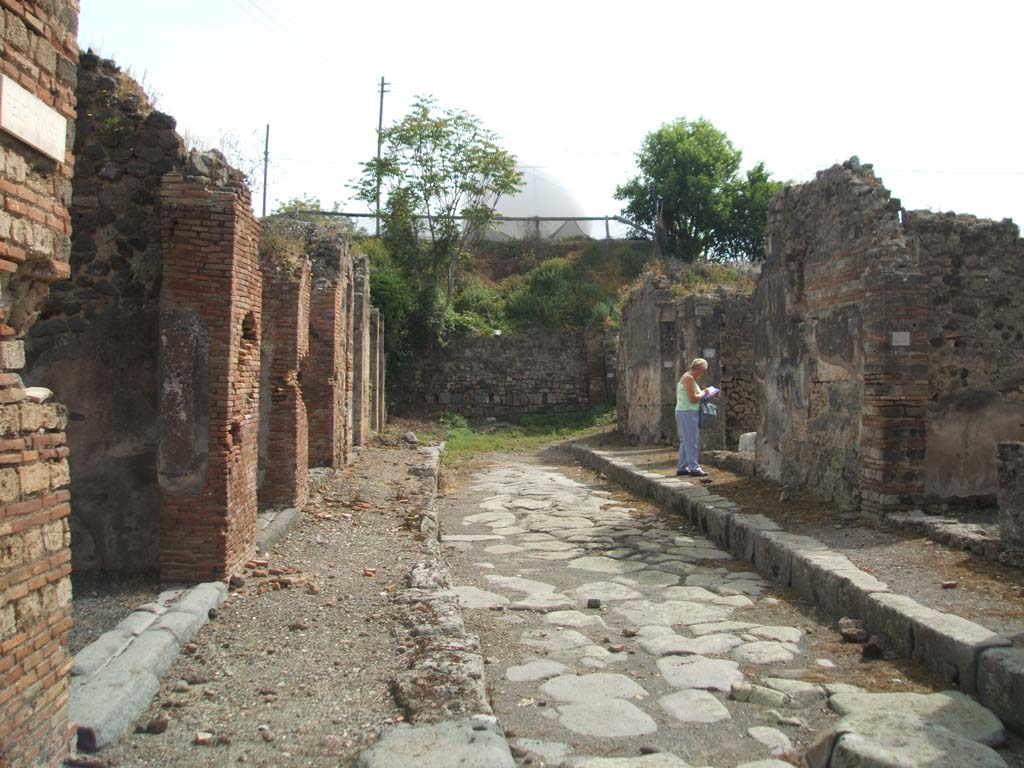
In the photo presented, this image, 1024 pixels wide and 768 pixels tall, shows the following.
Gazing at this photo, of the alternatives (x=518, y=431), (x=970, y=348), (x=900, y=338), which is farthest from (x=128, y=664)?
(x=518, y=431)

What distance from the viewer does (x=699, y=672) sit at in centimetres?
462

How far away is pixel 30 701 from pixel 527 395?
23957mm

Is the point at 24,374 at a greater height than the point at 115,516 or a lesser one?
greater

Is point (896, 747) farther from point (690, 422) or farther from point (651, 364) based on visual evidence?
point (651, 364)

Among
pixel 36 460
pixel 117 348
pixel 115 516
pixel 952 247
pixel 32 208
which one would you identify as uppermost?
pixel 952 247

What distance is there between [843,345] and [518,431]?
15.6 meters

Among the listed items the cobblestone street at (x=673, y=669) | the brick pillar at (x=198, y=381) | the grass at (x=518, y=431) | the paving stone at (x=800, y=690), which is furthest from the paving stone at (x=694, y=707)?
the grass at (x=518, y=431)

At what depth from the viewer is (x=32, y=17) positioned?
3.03 m

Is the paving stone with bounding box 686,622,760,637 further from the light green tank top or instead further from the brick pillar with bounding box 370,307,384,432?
the brick pillar with bounding box 370,307,384,432

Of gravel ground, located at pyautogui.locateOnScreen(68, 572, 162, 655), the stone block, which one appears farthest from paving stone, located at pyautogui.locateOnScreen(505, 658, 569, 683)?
gravel ground, located at pyautogui.locateOnScreen(68, 572, 162, 655)

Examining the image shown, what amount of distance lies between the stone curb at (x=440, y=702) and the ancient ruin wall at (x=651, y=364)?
38.7ft

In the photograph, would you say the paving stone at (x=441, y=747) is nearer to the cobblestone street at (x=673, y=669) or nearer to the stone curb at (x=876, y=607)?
the cobblestone street at (x=673, y=669)

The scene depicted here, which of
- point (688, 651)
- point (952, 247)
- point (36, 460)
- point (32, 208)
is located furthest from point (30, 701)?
point (952, 247)

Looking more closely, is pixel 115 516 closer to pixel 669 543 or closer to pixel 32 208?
pixel 32 208
